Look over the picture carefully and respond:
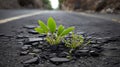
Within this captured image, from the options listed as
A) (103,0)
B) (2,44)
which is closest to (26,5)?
(103,0)

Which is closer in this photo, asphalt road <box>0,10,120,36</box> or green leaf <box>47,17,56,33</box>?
green leaf <box>47,17,56,33</box>

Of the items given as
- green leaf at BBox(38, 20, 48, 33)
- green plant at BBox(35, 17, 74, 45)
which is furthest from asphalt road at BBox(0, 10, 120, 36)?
green leaf at BBox(38, 20, 48, 33)

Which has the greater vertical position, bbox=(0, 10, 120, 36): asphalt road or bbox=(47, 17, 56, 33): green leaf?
bbox=(47, 17, 56, 33): green leaf

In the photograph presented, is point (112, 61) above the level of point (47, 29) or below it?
below

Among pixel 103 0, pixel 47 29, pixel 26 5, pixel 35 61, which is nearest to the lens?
pixel 35 61

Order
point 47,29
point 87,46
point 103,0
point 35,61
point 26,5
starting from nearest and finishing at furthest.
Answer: point 35,61 < point 47,29 < point 87,46 < point 103,0 < point 26,5

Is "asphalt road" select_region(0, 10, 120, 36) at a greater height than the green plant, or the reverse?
the green plant

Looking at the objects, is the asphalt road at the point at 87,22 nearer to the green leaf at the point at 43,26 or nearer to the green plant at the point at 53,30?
the green plant at the point at 53,30

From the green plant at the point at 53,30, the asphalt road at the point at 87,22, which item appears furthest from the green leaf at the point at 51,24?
the asphalt road at the point at 87,22

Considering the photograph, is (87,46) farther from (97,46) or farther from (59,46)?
(59,46)

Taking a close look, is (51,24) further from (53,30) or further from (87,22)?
(87,22)

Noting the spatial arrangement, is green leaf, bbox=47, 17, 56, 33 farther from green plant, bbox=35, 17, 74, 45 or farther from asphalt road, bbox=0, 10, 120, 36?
asphalt road, bbox=0, 10, 120, 36
